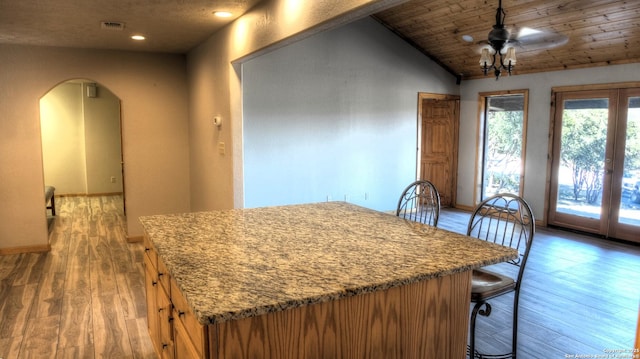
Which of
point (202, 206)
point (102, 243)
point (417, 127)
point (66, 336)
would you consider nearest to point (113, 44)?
point (202, 206)

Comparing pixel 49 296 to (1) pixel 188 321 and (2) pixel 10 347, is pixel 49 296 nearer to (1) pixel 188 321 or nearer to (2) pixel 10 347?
(2) pixel 10 347

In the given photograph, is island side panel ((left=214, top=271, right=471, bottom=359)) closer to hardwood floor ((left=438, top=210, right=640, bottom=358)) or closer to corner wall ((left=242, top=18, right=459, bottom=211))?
hardwood floor ((left=438, top=210, right=640, bottom=358))

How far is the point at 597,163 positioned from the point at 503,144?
1.53 metres

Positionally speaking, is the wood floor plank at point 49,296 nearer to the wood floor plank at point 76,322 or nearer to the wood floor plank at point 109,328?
the wood floor plank at point 76,322

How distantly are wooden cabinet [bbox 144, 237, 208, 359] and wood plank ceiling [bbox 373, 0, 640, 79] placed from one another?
370cm

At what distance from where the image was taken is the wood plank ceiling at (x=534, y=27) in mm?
4980

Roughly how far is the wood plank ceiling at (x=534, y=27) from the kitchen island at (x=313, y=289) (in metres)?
Answer: 3.16

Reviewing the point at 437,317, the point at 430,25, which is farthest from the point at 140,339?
the point at 430,25

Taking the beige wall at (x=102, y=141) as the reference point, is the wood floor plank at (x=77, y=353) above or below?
below

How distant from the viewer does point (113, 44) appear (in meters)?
5.04

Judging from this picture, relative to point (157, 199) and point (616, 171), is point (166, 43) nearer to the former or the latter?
point (157, 199)

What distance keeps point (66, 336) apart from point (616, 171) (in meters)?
6.50

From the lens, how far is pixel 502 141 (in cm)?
743

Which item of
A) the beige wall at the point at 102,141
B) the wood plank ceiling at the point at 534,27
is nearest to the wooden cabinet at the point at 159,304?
the wood plank ceiling at the point at 534,27
